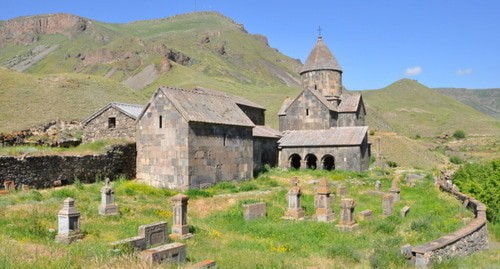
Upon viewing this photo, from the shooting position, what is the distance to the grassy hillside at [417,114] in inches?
2965

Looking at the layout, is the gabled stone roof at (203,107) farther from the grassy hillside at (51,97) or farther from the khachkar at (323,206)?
the grassy hillside at (51,97)

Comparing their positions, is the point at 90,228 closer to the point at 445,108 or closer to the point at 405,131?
the point at 405,131

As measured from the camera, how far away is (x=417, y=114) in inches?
3526

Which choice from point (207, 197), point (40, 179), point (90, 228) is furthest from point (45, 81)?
point (90, 228)

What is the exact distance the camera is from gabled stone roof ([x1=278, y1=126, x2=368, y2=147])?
26750 mm

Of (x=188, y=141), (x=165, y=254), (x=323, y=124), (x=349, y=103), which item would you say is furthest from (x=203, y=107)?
(x=349, y=103)

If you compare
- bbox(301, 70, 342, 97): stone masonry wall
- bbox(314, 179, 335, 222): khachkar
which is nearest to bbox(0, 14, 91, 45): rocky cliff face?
bbox(301, 70, 342, 97): stone masonry wall

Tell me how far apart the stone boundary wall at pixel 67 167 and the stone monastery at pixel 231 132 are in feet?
2.50

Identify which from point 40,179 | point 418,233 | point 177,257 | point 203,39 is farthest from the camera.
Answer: point 203,39

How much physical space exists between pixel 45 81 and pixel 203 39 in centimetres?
9350

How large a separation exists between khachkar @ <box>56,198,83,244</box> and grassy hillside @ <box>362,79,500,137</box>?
179ft

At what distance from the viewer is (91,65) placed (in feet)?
330

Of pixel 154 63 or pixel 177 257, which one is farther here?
pixel 154 63

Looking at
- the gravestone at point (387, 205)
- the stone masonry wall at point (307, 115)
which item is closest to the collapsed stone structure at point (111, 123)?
the stone masonry wall at point (307, 115)
